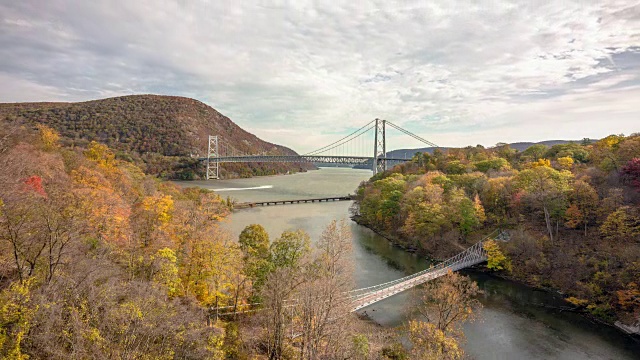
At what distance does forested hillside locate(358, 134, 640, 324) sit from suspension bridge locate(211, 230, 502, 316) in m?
1.17

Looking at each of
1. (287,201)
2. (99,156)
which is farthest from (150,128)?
(99,156)

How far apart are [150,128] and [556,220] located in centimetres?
7157

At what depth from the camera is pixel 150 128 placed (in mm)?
69438

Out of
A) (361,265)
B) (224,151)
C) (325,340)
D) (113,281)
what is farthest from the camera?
(224,151)

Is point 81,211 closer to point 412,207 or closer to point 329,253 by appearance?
point 329,253

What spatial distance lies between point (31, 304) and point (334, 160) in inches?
2154

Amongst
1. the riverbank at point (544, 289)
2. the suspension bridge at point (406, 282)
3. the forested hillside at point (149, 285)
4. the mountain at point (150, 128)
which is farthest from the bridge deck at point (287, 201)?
the suspension bridge at point (406, 282)

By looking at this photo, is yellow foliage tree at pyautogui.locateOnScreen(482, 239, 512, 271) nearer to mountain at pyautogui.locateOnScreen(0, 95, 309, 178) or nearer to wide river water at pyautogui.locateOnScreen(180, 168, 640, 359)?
wide river water at pyautogui.locateOnScreen(180, 168, 640, 359)

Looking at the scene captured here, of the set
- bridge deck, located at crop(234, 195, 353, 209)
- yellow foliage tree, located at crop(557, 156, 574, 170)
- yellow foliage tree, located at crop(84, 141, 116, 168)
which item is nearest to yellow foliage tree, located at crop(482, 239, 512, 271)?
yellow foliage tree, located at crop(557, 156, 574, 170)

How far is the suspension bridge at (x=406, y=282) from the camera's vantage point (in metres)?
11.3

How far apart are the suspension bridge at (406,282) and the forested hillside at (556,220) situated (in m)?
1.17

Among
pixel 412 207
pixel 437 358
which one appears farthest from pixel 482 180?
pixel 437 358

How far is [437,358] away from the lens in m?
7.68

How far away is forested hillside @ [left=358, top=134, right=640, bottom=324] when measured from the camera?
14820mm
